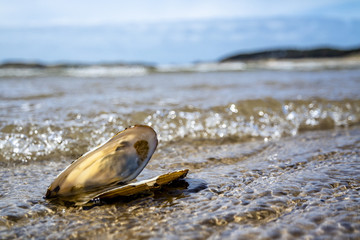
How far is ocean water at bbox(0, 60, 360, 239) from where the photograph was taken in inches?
73.4

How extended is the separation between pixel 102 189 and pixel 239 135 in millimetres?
2319

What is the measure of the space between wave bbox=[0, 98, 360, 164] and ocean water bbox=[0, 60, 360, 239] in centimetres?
1

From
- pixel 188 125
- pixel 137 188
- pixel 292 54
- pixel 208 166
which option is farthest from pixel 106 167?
pixel 292 54

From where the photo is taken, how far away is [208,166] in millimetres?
3061

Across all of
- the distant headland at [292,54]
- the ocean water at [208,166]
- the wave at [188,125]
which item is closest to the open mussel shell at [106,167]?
the ocean water at [208,166]

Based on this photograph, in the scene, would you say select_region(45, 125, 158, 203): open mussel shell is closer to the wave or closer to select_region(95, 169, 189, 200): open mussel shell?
select_region(95, 169, 189, 200): open mussel shell

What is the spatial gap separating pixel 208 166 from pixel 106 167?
102 centimetres

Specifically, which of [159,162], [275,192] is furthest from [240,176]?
[159,162]

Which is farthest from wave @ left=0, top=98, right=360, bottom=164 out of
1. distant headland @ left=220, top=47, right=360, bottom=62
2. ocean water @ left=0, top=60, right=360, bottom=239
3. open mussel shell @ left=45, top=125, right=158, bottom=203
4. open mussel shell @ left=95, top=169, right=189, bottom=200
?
distant headland @ left=220, top=47, right=360, bottom=62

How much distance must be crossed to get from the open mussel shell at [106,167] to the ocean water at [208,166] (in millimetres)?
104

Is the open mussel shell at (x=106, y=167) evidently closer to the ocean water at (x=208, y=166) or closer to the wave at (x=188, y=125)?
the ocean water at (x=208, y=166)

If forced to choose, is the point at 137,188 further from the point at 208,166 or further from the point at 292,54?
the point at 292,54

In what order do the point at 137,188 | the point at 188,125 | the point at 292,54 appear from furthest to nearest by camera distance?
the point at 292,54, the point at 188,125, the point at 137,188

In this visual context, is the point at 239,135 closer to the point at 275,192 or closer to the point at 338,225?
the point at 275,192
